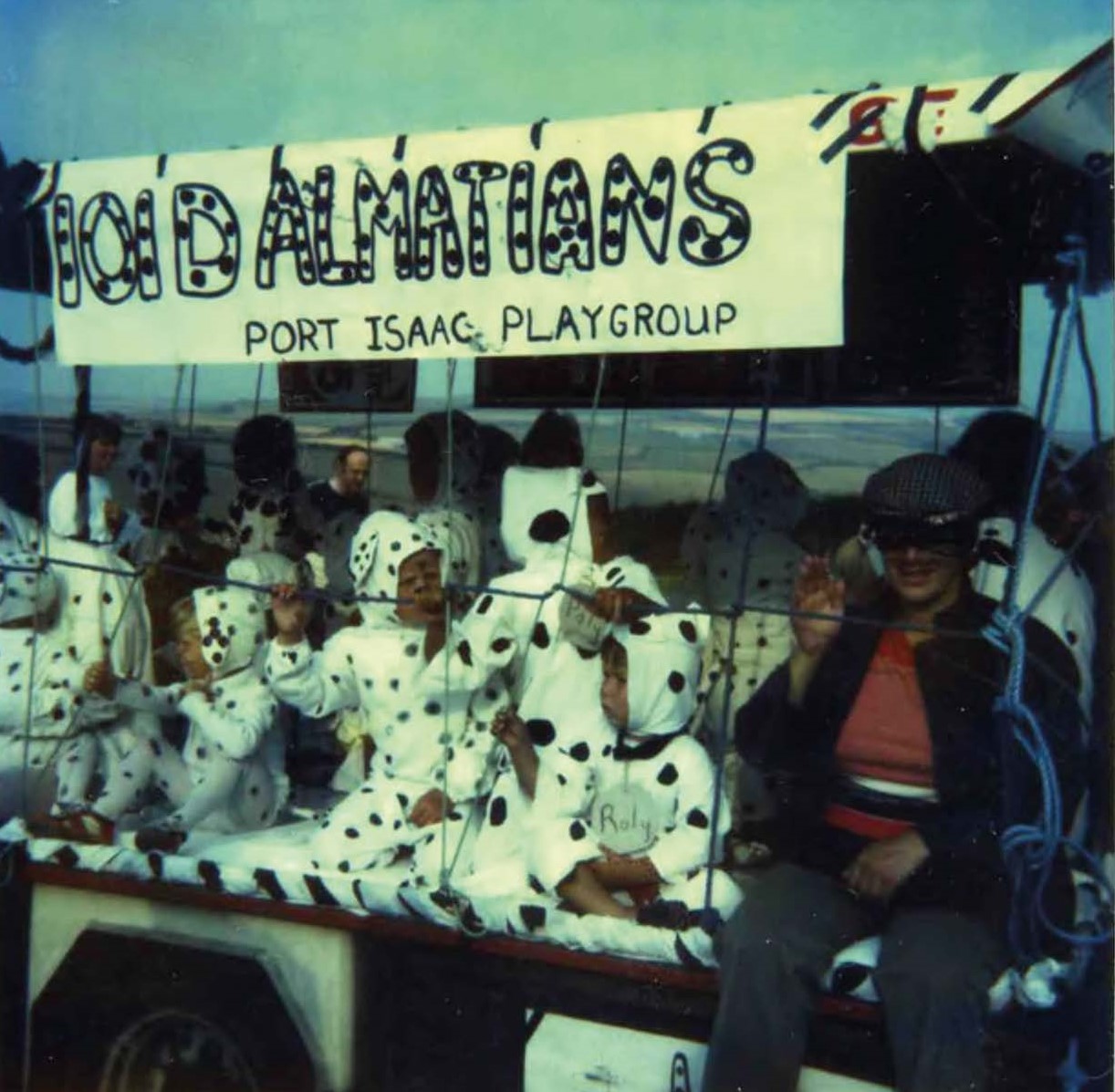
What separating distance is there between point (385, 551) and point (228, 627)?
619 millimetres

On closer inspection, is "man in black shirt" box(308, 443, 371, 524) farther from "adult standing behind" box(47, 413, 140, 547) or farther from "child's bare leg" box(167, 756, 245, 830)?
"child's bare leg" box(167, 756, 245, 830)

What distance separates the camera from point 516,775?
3895mm

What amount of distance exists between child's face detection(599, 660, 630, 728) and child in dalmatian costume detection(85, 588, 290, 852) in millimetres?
1158

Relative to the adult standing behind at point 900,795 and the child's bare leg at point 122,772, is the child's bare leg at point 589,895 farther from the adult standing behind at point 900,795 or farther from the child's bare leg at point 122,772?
the child's bare leg at point 122,772

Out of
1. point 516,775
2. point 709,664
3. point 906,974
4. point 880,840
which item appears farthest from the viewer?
point 709,664

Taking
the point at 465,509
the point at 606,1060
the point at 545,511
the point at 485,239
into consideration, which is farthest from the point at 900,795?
the point at 465,509

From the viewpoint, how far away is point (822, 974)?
3189mm

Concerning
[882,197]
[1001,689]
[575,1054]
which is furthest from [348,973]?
[882,197]

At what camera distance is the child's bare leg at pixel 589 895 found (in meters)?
3.50

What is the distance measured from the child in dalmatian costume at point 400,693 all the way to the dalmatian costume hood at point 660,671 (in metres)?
0.41

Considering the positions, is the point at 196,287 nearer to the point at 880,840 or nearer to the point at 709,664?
the point at 709,664

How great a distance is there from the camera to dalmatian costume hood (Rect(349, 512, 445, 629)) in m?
4.09

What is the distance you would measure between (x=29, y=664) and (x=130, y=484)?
0.82 meters

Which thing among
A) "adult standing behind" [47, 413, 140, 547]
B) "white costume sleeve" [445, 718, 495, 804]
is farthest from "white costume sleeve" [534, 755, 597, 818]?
"adult standing behind" [47, 413, 140, 547]
